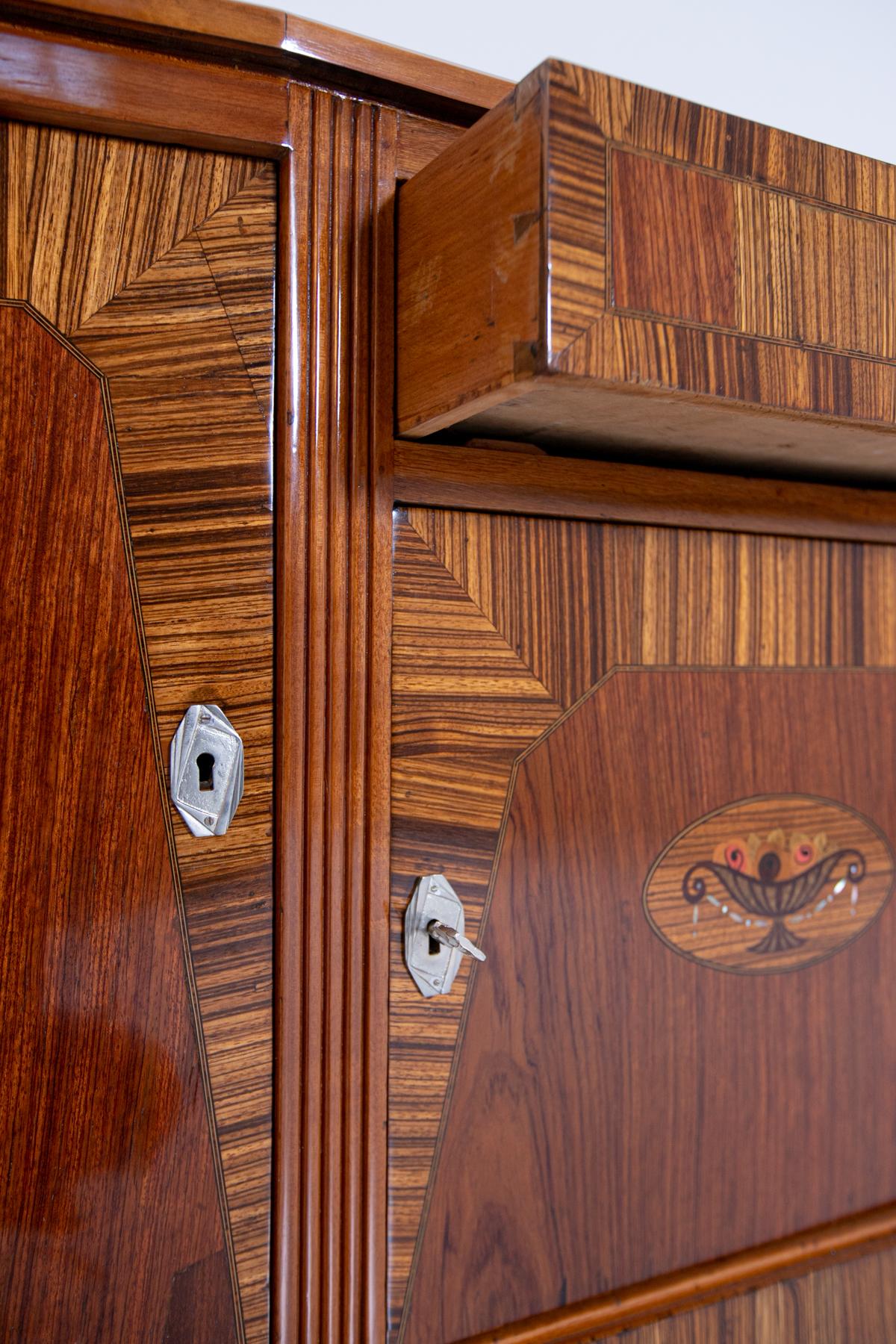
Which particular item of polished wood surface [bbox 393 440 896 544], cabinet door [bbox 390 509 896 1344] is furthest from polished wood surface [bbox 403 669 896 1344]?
polished wood surface [bbox 393 440 896 544]

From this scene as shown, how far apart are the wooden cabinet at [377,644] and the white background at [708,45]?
354mm

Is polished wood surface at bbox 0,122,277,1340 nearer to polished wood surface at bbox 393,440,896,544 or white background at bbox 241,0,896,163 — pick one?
polished wood surface at bbox 393,440,896,544

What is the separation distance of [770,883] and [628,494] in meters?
0.32

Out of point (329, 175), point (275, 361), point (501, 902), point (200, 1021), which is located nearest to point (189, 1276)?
point (200, 1021)

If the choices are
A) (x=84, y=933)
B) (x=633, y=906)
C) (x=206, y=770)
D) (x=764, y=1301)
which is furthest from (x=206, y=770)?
(x=764, y=1301)

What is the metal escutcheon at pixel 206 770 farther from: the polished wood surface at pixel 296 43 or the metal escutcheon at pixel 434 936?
the polished wood surface at pixel 296 43

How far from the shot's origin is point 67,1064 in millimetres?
542

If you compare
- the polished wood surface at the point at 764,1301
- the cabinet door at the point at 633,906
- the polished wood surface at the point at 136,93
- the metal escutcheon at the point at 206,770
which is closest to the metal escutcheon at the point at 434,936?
the cabinet door at the point at 633,906

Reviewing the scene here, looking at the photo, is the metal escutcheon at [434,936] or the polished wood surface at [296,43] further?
the metal escutcheon at [434,936]

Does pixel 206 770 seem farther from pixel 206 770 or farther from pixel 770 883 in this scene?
pixel 770 883

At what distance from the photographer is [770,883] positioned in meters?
0.76

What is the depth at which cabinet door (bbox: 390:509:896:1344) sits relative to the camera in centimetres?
64

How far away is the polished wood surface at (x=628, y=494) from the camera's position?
2.05 feet

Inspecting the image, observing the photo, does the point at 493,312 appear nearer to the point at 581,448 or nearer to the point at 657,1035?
the point at 581,448
